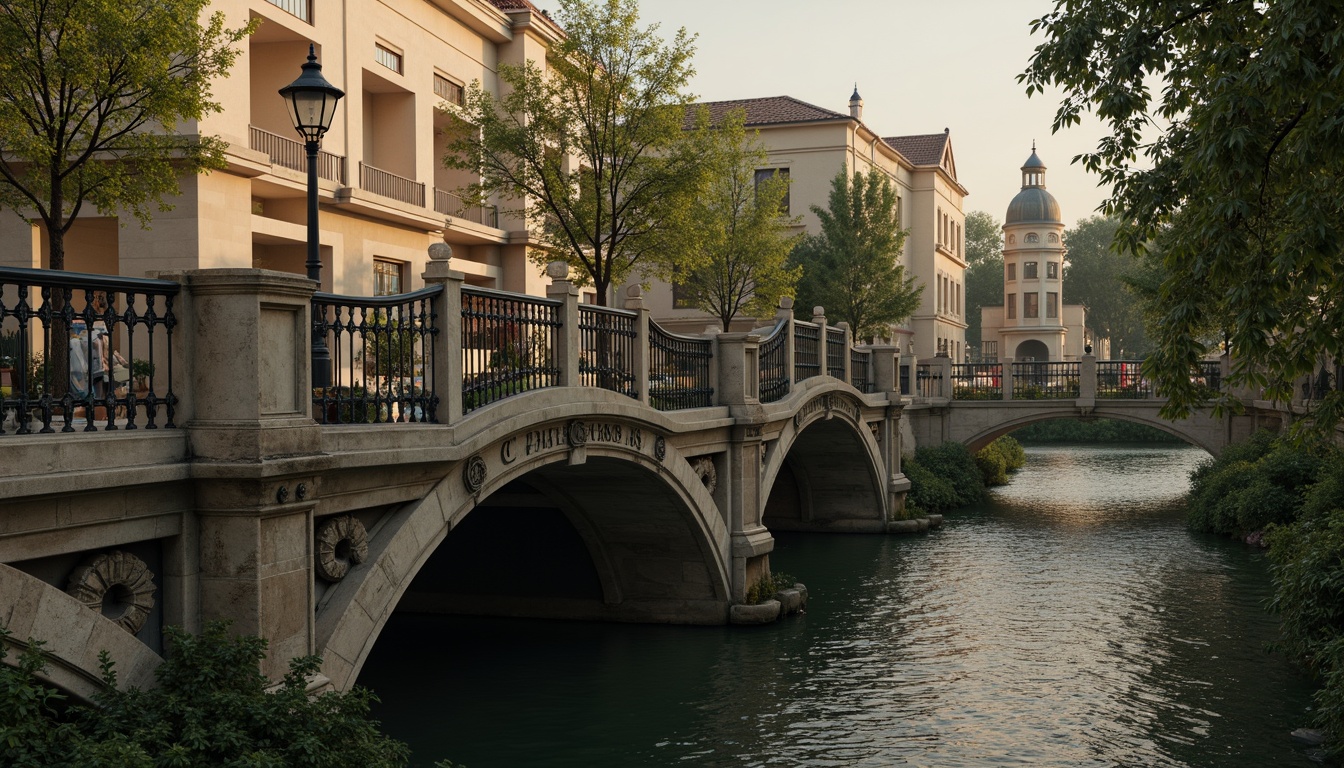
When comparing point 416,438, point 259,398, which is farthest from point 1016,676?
point 259,398

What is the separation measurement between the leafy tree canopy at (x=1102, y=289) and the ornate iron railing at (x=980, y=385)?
6191 cm

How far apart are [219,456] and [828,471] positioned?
876 inches

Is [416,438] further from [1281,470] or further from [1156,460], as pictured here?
[1156,460]

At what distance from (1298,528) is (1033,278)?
64.4 m

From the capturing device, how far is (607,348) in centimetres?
1468

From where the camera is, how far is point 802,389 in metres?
22.3

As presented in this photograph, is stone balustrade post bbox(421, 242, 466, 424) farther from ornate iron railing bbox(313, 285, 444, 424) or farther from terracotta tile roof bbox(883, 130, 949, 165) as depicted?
terracotta tile roof bbox(883, 130, 949, 165)

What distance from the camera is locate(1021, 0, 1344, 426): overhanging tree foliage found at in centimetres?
Result: 911

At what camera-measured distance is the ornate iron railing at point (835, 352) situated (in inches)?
1027

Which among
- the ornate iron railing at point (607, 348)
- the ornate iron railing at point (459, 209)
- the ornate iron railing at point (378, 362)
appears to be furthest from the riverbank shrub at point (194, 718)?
the ornate iron railing at point (459, 209)

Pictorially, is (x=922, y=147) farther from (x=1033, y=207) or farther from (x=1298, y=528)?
(x=1298, y=528)

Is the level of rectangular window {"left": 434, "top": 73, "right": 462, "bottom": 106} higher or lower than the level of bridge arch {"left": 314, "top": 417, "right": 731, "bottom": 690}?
higher

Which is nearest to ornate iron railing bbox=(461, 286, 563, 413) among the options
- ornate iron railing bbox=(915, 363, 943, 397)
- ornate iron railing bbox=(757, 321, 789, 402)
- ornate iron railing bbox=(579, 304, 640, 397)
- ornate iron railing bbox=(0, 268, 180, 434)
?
ornate iron railing bbox=(579, 304, 640, 397)

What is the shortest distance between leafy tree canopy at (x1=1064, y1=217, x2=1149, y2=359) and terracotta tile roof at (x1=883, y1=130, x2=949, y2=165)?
39.7 m
